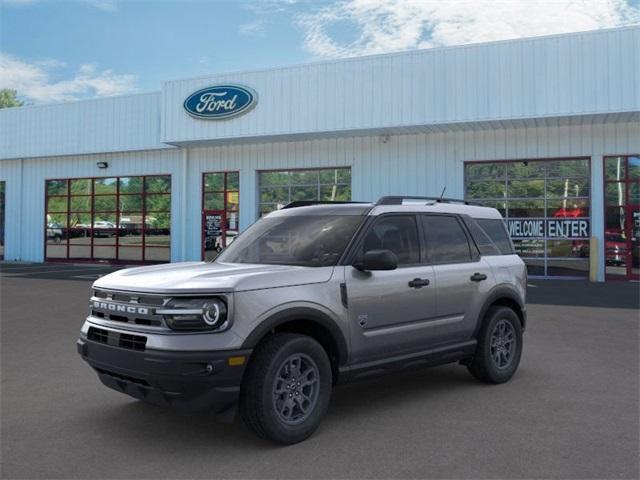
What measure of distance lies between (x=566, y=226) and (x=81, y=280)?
48.0 ft

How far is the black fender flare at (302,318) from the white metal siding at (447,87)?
553 inches

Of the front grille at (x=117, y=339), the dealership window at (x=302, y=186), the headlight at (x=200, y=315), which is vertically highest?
the dealership window at (x=302, y=186)

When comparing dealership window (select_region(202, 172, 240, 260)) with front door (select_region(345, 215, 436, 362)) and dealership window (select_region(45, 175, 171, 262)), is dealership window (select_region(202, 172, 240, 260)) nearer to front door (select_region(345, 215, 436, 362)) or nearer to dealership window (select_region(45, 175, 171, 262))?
dealership window (select_region(45, 175, 171, 262))

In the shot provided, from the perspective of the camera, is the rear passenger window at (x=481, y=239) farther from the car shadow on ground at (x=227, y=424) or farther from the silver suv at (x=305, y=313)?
the car shadow on ground at (x=227, y=424)

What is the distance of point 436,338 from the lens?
561cm

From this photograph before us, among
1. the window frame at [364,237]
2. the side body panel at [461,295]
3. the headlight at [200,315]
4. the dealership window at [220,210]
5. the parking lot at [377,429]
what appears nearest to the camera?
the parking lot at [377,429]

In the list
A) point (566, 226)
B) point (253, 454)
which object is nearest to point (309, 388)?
point (253, 454)

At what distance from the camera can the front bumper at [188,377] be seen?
4.07 meters

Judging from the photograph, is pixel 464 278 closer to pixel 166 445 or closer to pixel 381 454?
pixel 381 454

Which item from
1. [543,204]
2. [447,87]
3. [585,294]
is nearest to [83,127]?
[447,87]

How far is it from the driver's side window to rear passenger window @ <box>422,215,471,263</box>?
180mm

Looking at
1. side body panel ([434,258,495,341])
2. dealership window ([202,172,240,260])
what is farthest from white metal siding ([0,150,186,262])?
side body panel ([434,258,495,341])

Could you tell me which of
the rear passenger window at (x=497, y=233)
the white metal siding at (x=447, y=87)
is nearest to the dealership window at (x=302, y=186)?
the white metal siding at (x=447, y=87)

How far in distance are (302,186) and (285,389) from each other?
58.0 ft
